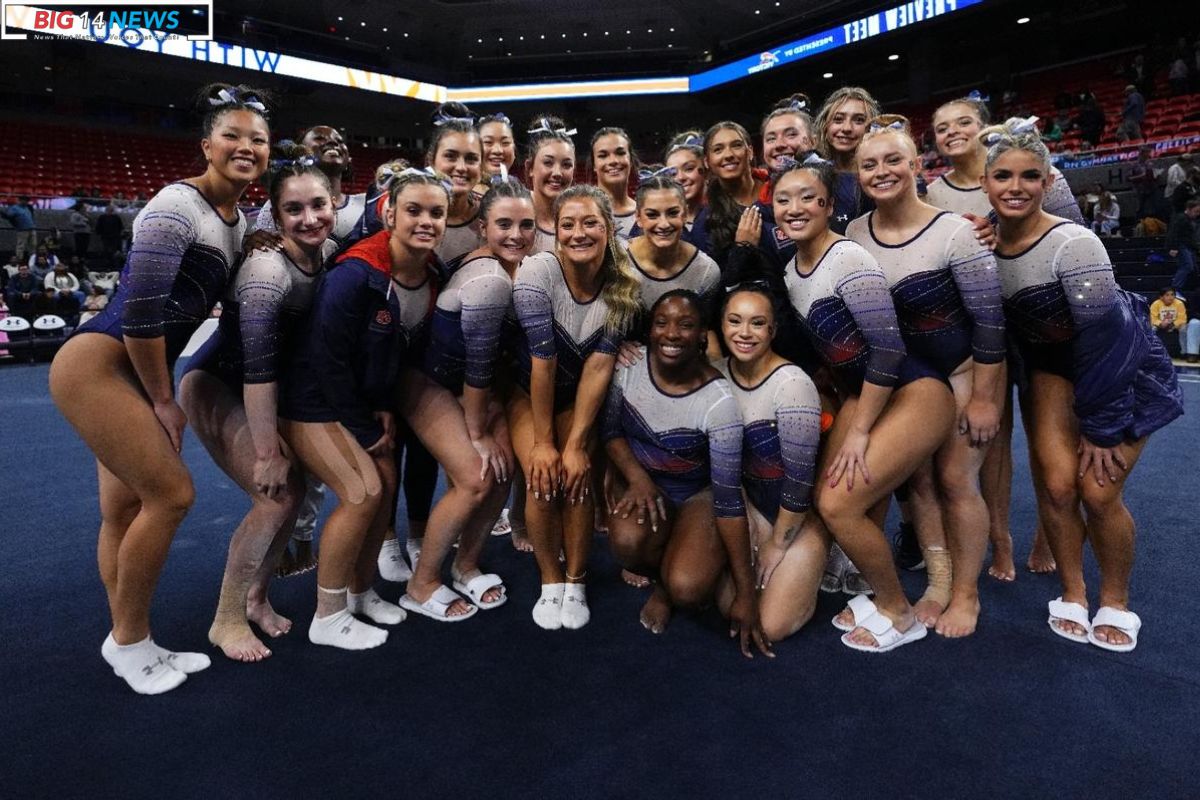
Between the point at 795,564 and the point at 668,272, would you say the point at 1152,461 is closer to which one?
the point at 795,564

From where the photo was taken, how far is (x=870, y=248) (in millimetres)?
2576

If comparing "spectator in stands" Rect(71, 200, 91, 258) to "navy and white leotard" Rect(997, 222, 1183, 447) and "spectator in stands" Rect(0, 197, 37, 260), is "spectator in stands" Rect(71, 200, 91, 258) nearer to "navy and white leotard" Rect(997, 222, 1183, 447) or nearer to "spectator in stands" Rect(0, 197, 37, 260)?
"spectator in stands" Rect(0, 197, 37, 260)

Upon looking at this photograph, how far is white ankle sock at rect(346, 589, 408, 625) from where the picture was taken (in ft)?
9.25

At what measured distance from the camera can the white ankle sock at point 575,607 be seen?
A: 9.01 feet

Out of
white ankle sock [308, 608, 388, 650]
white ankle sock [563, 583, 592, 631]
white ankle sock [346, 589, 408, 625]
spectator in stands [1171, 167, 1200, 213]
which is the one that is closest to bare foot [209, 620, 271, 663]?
white ankle sock [308, 608, 388, 650]

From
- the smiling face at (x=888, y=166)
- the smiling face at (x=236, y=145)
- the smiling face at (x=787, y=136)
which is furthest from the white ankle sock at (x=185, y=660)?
the smiling face at (x=787, y=136)

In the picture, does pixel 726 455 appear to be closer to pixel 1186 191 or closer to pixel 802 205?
pixel 802 205

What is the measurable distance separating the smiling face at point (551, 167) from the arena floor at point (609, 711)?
1.89m

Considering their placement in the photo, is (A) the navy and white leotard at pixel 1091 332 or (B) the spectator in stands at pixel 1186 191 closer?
(A) the navy and white leotard at pixel 1091 332

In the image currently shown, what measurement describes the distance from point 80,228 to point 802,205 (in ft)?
50.3

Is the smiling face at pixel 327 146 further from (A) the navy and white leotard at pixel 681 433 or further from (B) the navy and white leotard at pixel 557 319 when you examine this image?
(A) the navy and white leotard at pixel 681 433

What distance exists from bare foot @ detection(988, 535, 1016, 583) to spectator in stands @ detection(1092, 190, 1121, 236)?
9.49 metres

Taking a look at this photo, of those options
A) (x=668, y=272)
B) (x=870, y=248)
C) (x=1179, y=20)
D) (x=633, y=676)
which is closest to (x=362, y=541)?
(x=633, y=676)

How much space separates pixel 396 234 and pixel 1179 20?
63.7 feet
